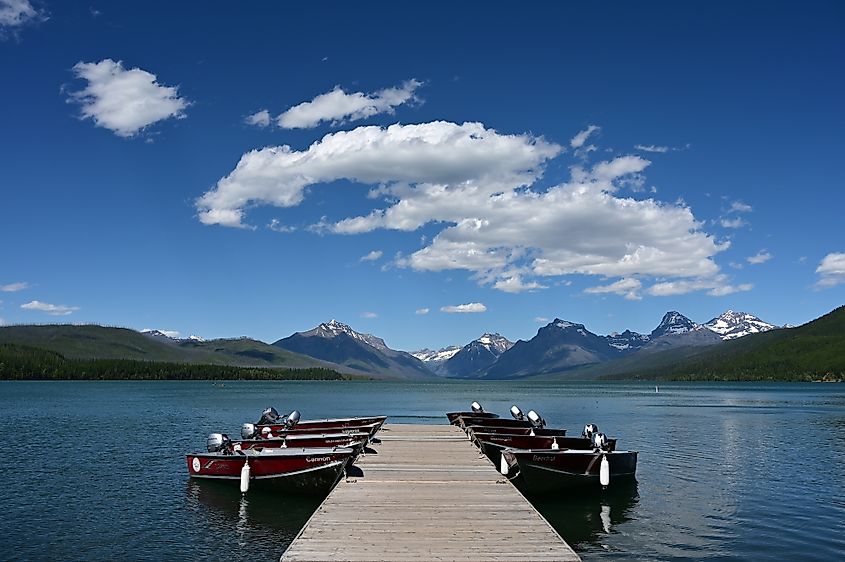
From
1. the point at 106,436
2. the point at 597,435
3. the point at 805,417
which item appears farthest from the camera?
the point at 805,417

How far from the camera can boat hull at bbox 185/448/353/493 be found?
31.7 m

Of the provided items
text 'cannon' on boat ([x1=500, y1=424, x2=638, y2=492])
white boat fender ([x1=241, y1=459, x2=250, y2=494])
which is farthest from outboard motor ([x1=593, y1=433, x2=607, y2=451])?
white boat fender ([x1=241, y1=459, x2=250, y2=494])

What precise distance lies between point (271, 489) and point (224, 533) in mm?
6301

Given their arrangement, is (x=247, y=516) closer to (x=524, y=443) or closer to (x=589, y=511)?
(x=589, y=511)

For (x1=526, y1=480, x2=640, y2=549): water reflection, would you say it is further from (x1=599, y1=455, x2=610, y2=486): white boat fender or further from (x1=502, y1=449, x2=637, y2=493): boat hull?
(x1=599, y1=455, x2=610, y2=486): white boat fender

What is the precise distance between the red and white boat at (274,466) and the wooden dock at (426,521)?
1432 millimetres

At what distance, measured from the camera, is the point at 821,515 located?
30922 mm

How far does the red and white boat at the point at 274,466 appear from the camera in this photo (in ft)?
104

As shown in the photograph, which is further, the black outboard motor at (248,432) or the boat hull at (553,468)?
the black outboard motor at (248,432)

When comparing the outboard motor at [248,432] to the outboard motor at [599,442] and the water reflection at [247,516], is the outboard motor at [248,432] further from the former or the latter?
the outboard motor at [599,442]

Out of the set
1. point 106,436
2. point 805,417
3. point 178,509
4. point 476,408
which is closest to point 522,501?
point 178,509

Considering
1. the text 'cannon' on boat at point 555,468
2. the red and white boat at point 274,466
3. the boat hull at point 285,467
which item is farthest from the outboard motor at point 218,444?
the text 'cannon' on boat at point 555,468

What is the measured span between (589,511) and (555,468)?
98.2 inches

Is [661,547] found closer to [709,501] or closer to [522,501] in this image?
[522,501]
